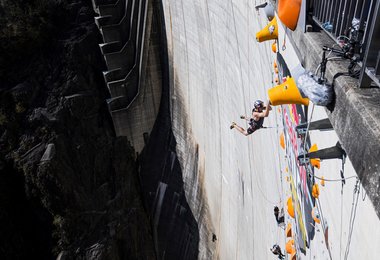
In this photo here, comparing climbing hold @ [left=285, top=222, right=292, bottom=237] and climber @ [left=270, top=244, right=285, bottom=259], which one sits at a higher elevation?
climbing hold @ [left=285, top=222, right=292, bottom=237]

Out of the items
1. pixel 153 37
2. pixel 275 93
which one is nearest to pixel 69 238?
pixel 153 37

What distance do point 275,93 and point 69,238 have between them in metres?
12.9

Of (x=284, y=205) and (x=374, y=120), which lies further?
(x=284, y=205)

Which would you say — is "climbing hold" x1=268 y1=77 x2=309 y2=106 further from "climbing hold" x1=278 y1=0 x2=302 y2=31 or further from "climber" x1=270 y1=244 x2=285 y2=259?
"climber" x1=270 y1=244 x2=285 y2=259

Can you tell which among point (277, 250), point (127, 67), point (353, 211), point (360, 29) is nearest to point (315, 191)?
point (353, 211)

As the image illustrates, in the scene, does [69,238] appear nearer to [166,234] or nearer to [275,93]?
[166,234]

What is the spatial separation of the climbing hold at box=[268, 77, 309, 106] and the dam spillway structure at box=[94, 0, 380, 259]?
0.22 m

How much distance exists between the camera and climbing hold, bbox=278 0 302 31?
3.60 meters

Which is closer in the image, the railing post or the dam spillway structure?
the railing post

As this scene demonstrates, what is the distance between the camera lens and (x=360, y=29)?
91.4 inches

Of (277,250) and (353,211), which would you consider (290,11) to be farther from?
(277,250)

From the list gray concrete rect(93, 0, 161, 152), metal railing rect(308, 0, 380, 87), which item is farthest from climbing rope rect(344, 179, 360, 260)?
gray concrete rect(93, 0, 161, 152)

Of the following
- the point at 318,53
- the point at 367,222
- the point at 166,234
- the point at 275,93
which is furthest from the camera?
the point at 166,234

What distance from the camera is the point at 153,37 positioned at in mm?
13984
